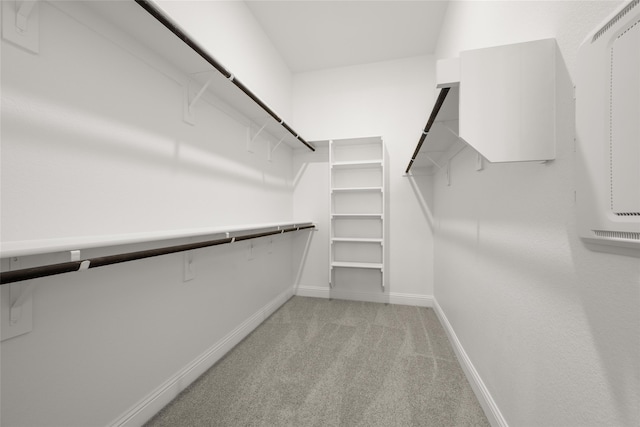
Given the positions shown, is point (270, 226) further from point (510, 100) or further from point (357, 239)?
point (510, 100)

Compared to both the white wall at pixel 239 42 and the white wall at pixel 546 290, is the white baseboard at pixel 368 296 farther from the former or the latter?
the white wall at pixel 239 42

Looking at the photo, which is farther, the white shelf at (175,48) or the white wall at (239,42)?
the white wall at (239,42)

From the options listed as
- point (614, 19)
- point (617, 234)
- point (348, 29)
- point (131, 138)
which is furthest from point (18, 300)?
point (348, 29)

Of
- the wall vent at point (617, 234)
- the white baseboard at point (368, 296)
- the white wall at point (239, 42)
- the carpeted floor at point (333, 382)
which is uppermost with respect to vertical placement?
the white wall at point (239, 42)

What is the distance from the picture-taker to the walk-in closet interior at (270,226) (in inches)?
25.8

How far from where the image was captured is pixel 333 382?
155cm

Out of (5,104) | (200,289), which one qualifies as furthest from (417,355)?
(5,104)

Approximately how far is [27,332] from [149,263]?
473 millimetres

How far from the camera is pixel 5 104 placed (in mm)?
785

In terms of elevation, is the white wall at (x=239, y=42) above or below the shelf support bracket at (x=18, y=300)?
above

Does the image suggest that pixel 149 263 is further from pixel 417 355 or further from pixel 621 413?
pixel 417 355


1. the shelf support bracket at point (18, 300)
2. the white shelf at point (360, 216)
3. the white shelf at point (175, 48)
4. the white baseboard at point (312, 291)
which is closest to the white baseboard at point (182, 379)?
the shelf support bracket at point (18, 300)

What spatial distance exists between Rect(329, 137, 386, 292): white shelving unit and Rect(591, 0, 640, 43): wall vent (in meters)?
2.23

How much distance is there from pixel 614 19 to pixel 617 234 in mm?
458
